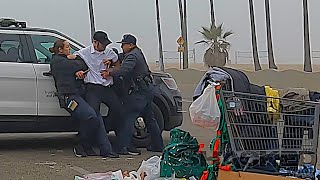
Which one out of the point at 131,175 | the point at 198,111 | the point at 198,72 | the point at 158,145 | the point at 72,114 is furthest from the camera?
the point at 198,72

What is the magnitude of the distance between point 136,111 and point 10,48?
2.15 meters

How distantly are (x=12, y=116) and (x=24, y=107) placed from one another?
0.71ft

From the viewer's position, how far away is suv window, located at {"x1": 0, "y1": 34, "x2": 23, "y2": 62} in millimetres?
9758

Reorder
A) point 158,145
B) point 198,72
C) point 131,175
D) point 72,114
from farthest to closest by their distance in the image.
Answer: point 198,72, point 158,145, point 72,114, point 131,175

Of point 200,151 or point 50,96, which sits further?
point 50,96

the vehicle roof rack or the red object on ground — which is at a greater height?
the vehicle roof rack

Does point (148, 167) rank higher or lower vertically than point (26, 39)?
lower

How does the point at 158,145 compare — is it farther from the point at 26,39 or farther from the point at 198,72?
the point at 198,72

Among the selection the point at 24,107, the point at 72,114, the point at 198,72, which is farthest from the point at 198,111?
the point at 198,72

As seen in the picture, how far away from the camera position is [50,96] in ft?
31.9

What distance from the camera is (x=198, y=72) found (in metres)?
33.5

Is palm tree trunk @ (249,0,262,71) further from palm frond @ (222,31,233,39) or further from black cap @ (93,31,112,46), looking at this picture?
black cap @ (93,31,112,46)

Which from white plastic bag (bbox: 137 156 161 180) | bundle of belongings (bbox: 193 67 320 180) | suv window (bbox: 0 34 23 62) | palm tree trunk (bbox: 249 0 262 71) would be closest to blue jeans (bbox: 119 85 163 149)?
suv window (bbox: 0 34 23 62)

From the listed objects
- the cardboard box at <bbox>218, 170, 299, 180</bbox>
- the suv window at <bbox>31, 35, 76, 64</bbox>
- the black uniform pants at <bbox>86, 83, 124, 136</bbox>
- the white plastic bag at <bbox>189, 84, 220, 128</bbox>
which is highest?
the suv window at <bbox>31, 35, 76, 64</bbox>
